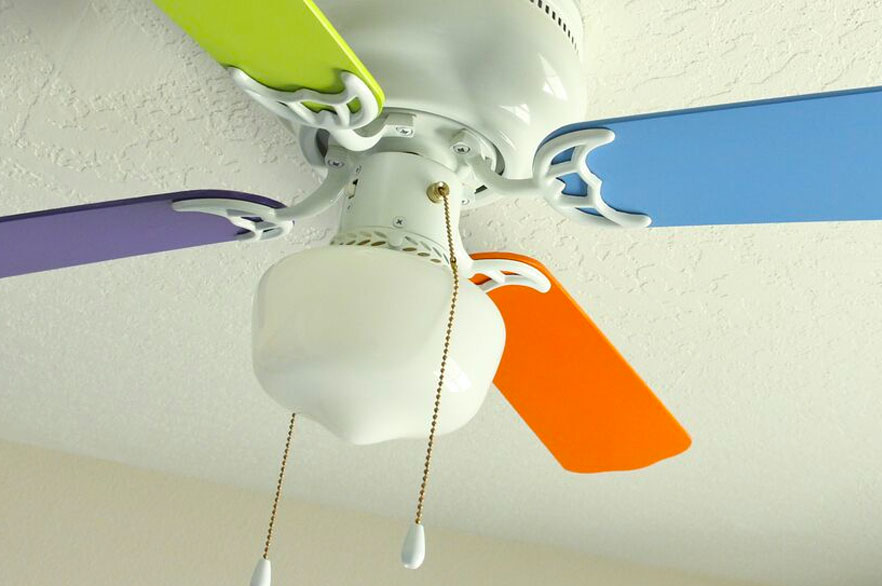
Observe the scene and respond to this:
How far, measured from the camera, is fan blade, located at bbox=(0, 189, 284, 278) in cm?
92

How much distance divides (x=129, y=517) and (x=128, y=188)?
1.21 m

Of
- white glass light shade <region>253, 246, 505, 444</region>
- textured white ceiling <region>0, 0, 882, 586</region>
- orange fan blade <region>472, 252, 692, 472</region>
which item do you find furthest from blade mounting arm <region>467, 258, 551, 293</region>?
textured white ceiling <region>0, 0, 882, 586</region>

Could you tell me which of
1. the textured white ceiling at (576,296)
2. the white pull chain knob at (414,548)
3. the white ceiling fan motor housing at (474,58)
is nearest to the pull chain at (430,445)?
the white pull chain knob at (414,548)

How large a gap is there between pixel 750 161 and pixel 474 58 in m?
0.24

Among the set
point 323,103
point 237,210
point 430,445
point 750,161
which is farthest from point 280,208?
point 750,161

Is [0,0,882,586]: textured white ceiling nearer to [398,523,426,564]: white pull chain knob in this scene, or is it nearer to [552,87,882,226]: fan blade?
[552,87,882,226]: fan blade

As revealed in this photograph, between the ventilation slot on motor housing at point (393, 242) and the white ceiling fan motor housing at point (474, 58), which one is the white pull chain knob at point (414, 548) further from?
the white ceiling fan motor housing at point (474, 58)

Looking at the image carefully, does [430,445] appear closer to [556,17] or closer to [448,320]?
[448,320]

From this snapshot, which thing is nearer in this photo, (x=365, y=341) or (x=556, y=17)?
(x=365, y=341)

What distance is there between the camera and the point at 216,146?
121 centimetres

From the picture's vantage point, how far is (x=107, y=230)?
97cm

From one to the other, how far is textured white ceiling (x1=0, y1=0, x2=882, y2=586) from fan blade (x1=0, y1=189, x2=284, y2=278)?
218 mm

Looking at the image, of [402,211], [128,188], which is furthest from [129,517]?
[402,211]

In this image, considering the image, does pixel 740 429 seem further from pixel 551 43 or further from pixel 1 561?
pixel 1 561
